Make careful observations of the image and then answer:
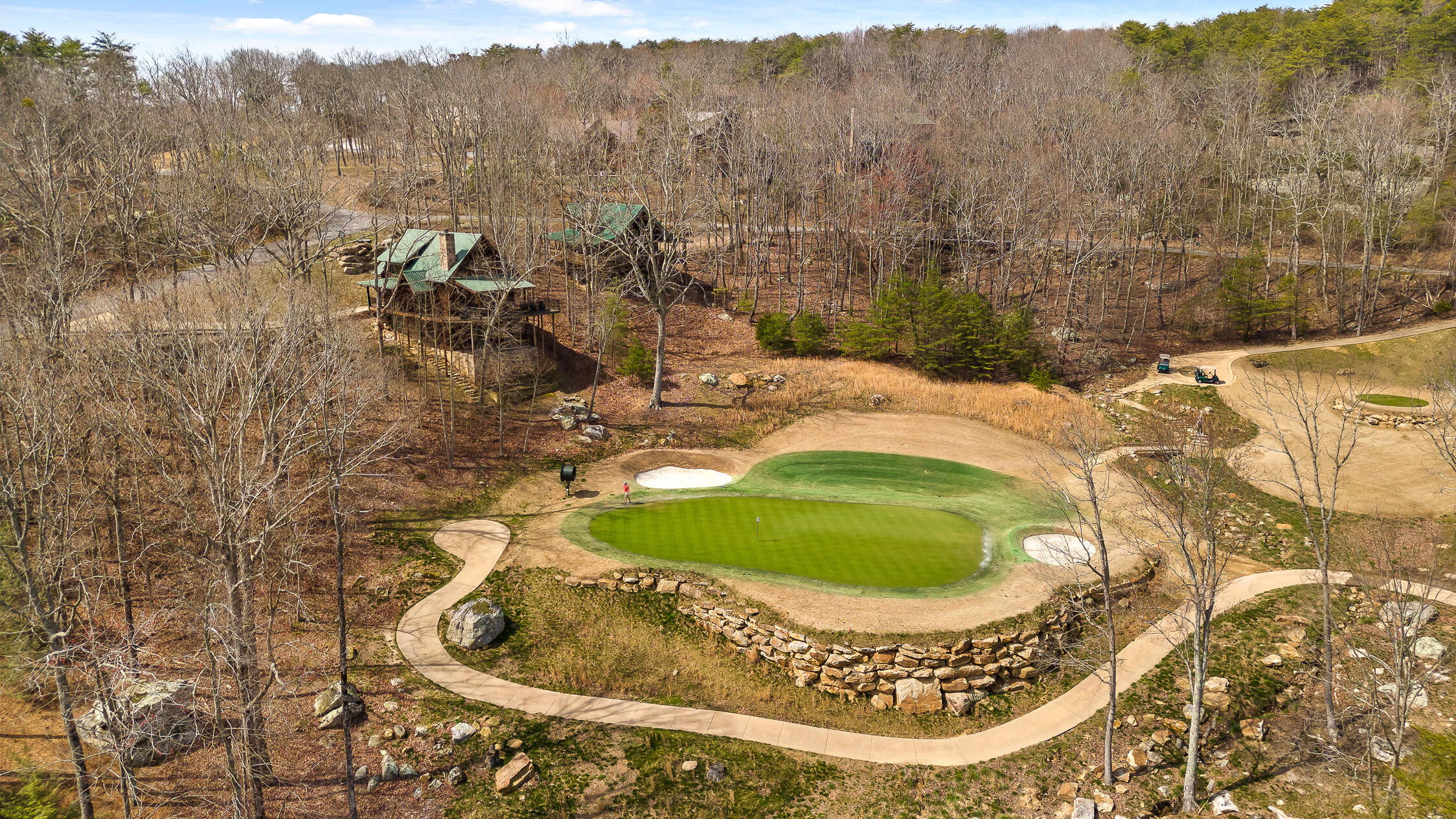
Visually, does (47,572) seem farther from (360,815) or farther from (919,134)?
(919,134)

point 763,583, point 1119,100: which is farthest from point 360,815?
point 1119,100

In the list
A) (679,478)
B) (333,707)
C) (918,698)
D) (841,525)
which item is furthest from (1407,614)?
(333,707)

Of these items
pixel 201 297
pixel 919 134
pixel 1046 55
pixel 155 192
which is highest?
pixel 1046 55

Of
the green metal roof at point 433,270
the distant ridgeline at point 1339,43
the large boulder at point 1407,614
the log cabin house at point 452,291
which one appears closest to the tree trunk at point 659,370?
the log cabin house at point 452,291

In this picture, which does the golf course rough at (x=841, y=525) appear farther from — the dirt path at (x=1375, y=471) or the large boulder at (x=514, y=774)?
the dirt path at (x=1375, y=471)

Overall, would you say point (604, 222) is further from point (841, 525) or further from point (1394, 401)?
point (1394, 401)
